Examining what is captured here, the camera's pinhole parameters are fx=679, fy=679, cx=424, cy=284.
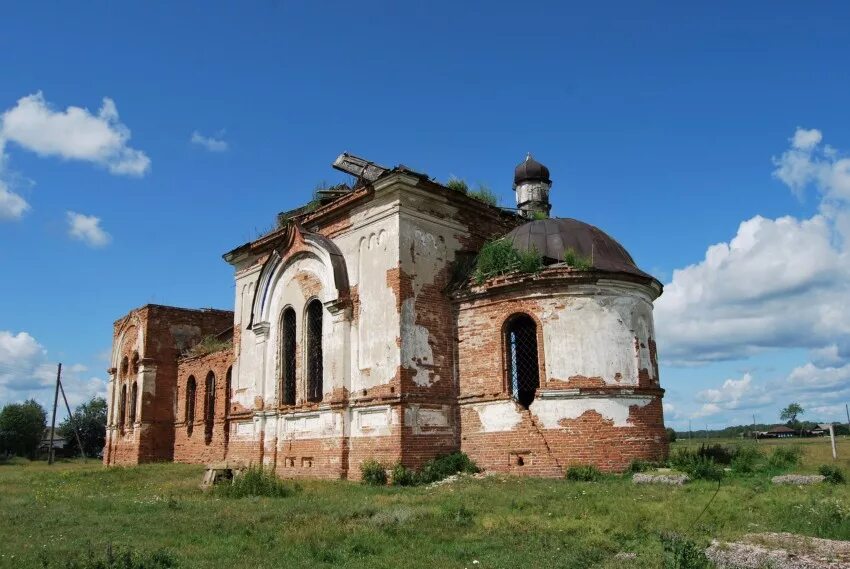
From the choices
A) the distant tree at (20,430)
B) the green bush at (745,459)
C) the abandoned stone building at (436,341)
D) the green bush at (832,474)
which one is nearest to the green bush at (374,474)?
the abandoned stone building at (436,341)

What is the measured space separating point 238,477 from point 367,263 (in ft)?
18.3

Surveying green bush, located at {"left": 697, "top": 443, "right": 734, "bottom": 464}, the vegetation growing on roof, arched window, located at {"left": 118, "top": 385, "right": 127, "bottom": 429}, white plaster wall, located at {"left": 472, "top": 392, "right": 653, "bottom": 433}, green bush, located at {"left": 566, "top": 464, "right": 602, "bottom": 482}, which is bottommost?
green bush, located at {"left": 566, "top": 464, "right": 602, "bottom": 482}

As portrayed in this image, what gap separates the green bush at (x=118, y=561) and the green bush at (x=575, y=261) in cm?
984

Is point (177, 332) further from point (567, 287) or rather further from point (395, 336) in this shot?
point (567, 287)

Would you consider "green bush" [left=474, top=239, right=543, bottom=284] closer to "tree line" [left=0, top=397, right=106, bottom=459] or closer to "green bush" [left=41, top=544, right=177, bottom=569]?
"green bush" [left=41, top=544, right=177, bottom=569]

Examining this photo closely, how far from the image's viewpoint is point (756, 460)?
14.3m

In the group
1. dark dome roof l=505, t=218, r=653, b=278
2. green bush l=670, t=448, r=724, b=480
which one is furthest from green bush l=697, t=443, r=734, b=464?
dark dome roof l=505, t=218, r=653, b=278

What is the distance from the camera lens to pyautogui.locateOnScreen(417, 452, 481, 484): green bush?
14391mm

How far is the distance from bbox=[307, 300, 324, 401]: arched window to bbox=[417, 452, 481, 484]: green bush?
402 cm

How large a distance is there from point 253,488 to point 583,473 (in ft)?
20.8

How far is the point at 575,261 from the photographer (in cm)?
1449

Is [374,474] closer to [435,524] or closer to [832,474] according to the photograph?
[435,524]

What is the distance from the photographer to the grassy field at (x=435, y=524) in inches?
277

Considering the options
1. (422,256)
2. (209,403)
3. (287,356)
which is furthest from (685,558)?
(209,403)
